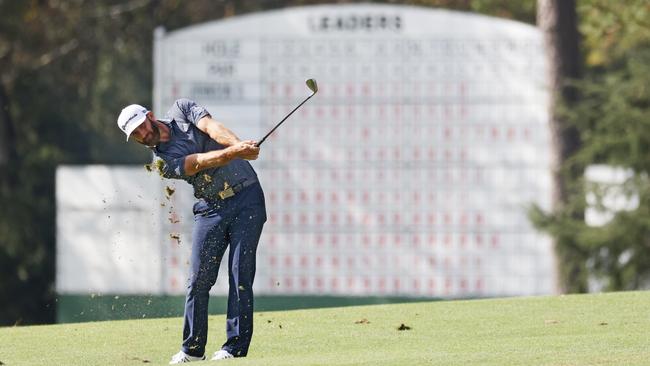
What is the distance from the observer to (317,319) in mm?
13859

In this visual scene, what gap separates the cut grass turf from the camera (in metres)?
11.1

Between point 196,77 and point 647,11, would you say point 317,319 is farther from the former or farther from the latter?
point 647,11

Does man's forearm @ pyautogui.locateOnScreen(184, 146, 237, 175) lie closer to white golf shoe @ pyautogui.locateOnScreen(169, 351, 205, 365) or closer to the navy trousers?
the navy trousers

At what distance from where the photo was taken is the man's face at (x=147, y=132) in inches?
444

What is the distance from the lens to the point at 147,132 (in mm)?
11312

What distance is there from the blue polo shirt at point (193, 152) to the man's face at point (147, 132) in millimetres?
96

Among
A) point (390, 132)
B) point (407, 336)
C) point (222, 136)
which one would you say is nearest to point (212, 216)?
point (222, 136)

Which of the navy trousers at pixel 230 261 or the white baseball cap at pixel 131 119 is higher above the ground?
the white baseball cap at pixel 131 119

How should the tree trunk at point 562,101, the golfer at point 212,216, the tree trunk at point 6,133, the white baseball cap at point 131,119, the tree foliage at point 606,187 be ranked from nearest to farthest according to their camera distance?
the white baseball cap at point 131,119 → the golfer at point 212,216 → the tree foliage at point 606,187 → the tree trunk at point 562,101 → the tree trunk at point 6,133

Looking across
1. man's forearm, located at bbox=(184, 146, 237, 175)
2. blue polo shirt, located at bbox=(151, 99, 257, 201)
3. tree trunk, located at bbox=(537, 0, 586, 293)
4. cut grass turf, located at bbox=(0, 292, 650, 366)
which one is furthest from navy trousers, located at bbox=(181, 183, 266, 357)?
tree trunk, located at bbox=(537, 0, 586, 293)

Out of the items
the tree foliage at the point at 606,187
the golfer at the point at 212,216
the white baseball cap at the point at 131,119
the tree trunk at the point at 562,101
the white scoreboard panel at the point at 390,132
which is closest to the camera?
the white baseball cap at the point at 131,119

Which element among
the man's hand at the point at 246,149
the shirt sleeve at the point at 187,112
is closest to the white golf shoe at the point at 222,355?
the man's hand at the point at 246,149

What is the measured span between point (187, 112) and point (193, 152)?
26 centimetres

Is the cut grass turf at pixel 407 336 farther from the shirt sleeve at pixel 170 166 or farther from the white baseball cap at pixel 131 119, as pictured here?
the white baseball cap at pixel 131 119
